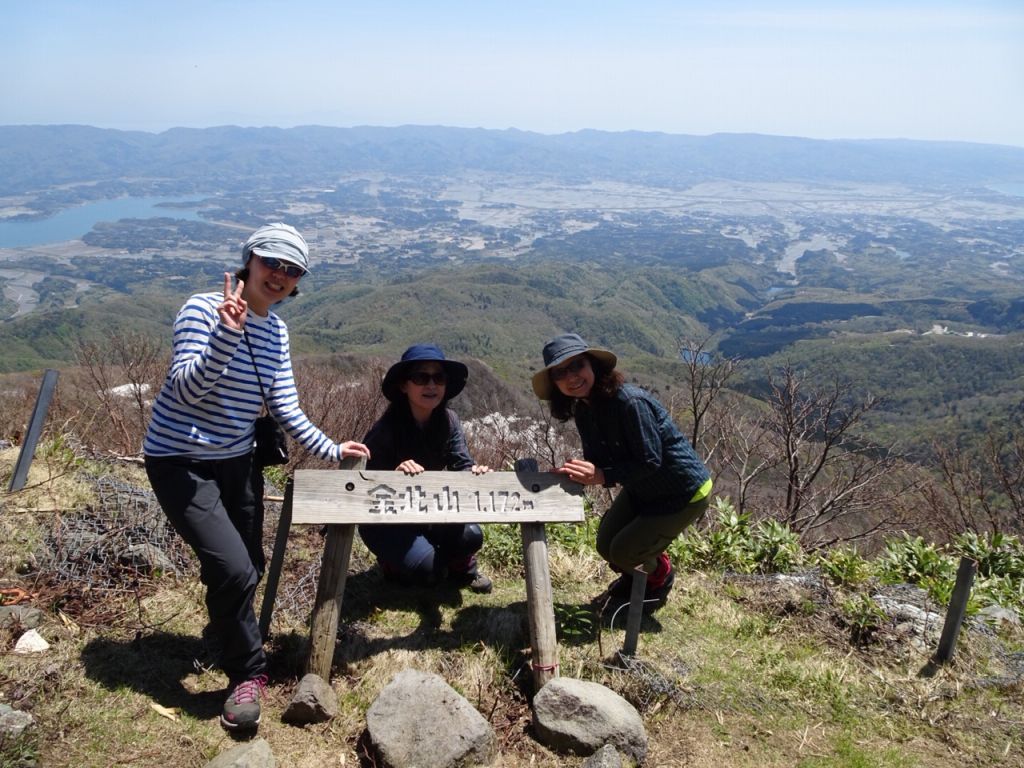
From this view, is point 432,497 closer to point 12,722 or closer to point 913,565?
point 12,722

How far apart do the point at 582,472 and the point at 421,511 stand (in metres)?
1.03

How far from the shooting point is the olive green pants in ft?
14.8

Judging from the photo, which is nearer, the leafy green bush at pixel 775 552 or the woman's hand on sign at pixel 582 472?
the woman's hand on sign at pixel 582 472

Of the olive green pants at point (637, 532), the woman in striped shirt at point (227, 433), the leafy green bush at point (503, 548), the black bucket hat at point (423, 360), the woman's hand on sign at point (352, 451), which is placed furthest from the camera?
the leafy green bush at point (503, 548)

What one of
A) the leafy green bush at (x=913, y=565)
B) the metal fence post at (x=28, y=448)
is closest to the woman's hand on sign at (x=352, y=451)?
the metal fence post at (x=28, y=448)

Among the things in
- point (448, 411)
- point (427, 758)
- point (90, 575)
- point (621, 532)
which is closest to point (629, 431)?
point (621, 532)

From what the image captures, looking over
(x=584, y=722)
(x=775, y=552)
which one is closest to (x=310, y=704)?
(x=584, y=722)

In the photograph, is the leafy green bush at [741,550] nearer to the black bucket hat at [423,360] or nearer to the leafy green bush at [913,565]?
the leafy green bush at [913,565]

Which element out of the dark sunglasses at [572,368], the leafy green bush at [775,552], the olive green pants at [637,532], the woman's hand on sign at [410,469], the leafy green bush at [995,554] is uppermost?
the dark sunglasses at [572,368]

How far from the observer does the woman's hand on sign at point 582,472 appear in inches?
165

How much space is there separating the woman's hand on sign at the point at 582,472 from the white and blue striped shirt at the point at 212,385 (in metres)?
1.78

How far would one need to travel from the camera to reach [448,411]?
4723 millimetres

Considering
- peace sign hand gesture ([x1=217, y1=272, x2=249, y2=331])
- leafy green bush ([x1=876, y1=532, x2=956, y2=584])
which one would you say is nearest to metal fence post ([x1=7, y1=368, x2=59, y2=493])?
peace sign hand gesture ([x1=217, y1=272, x2=249, y2=331])

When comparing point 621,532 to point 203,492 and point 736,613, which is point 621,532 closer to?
point 736,613
